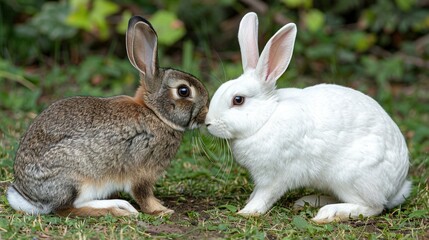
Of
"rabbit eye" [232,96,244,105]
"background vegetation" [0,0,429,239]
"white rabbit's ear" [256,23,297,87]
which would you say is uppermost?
"white rabbit's ear" [256,23,297,87]

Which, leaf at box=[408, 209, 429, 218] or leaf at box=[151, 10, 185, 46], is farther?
leaf at box=[151, 10, 185, 46]

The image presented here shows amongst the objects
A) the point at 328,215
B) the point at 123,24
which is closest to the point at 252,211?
the point at 328,215

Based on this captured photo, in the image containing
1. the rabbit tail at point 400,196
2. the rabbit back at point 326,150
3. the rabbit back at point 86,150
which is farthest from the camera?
the rabbit tail at point 400,196

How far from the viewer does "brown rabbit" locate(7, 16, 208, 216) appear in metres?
4.45

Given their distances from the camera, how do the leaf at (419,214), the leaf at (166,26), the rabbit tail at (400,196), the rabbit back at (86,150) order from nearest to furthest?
the rabbit back at (86,150)
the leaf at (419,214)
the rabbit tail at (400,196)
the leaf at (166,26)

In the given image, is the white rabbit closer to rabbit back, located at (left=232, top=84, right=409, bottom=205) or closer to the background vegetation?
rabbit back, located at (left=232, top=84, right=409, bottom=205)

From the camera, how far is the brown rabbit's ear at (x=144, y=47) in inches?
186

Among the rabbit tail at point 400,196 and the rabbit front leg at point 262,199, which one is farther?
the rabbit tail at point 400,196

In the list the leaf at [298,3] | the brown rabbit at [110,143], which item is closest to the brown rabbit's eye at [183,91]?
the brown rabbit at [110,143]

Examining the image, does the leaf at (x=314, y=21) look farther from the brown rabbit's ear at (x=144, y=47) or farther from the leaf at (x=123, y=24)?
the brown rabbit's ear at (x=144, y=47)

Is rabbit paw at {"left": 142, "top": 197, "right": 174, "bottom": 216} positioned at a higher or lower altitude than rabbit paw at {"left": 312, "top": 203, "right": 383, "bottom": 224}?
higher

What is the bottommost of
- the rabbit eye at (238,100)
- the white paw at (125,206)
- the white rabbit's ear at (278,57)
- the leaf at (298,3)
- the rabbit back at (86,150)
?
the white paw at (125,206)

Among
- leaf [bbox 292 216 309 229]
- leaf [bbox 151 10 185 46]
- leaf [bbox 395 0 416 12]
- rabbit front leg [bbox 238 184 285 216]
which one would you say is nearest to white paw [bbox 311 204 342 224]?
leaf [bbox 292 216 309 229]

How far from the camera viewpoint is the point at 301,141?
4555mm
